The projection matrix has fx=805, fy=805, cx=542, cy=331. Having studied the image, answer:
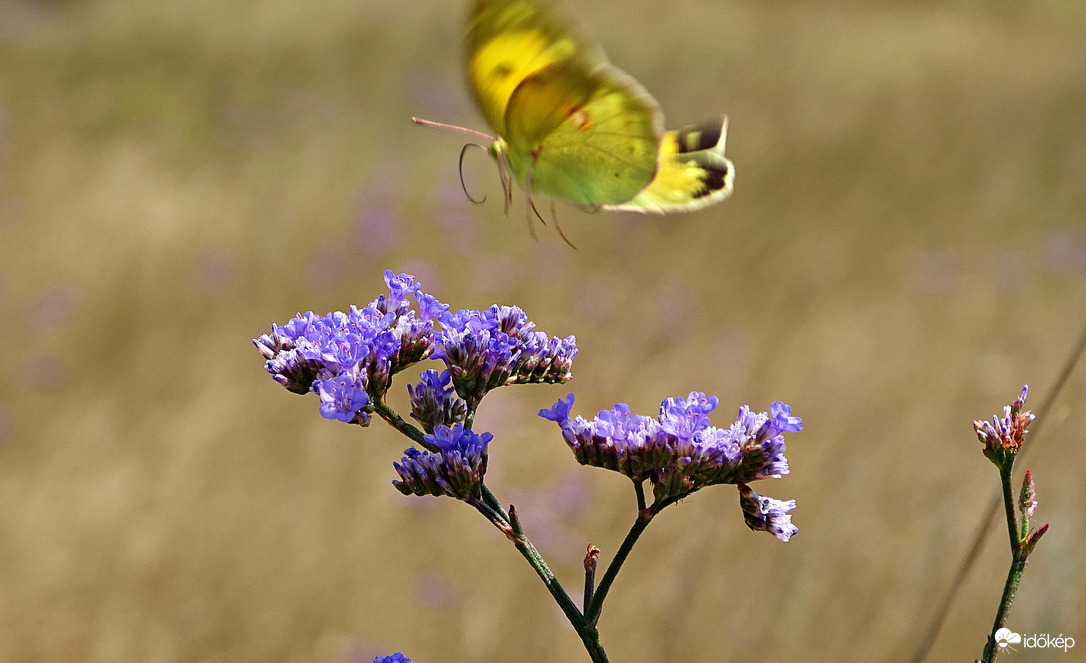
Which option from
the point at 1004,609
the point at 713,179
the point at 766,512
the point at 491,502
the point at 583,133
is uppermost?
the point at 713,179

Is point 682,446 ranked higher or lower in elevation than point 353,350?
higher

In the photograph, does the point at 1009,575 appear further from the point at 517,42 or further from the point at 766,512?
the point at 517,42

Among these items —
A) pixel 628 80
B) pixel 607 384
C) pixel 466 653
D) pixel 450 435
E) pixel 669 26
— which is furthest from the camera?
pixel 669 26

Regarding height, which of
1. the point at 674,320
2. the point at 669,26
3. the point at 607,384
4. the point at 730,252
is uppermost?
the point at 669,26

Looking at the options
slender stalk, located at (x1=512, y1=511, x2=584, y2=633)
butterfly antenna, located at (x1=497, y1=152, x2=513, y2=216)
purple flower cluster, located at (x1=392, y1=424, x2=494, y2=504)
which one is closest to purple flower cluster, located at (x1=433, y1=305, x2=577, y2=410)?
purple flower cluster, located at (x1=392, y1=424, x2=494, y2=504)

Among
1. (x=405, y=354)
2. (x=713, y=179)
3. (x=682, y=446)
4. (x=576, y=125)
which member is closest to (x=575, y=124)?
(x=576, y=125)

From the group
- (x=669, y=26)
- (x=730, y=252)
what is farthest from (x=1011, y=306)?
(x=669, y=26)

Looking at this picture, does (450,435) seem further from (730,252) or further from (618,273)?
(730,252)
